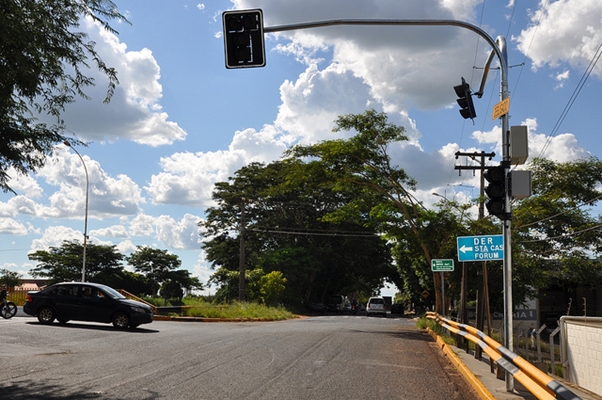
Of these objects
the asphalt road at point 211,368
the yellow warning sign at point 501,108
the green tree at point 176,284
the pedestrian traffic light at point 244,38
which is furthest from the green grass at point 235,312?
the green tree at point 176,284

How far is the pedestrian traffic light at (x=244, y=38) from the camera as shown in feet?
34.9

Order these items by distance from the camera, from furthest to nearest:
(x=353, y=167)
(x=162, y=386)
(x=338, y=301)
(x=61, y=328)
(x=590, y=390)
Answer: (x=338, y=301), (x=353, y=167), (x=61, y=328), (x=590, y=390), (x=162, y=386)

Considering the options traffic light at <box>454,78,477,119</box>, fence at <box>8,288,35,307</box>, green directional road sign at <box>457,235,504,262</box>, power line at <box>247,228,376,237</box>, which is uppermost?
power line at <box>247,228,376,237</box>

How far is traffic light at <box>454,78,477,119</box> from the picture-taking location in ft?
45.1

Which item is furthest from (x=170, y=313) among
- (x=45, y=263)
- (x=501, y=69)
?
(x=45, y=263)

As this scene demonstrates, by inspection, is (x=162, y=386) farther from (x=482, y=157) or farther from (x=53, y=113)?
(x=482, y=157)

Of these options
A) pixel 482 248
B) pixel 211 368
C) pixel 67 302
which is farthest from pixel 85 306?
pixel 482 248

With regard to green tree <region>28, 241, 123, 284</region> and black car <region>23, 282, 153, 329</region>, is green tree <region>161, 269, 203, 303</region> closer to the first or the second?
green tree <region>28, 241, 123, 284</region>

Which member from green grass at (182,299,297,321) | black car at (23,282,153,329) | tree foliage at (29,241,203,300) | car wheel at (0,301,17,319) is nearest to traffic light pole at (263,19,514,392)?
black car at (23,282,153,329)

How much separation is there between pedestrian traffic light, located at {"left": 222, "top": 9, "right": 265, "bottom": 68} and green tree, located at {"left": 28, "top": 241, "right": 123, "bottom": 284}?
2287 inches

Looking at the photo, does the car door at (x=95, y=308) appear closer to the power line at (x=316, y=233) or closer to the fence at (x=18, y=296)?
the fence at (x=18, y=296)

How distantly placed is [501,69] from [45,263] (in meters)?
62.2

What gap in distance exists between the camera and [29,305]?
21703 mm

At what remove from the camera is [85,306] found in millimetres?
21344
